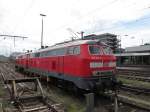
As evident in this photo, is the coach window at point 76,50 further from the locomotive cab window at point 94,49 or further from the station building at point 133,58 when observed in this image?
the station building at point 133,58

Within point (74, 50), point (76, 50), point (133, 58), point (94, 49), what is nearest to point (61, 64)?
point (74, 50)

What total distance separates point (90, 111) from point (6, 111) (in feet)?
16.9

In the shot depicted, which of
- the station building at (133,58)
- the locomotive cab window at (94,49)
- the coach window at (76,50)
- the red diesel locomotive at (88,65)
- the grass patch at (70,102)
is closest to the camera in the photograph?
the grass patch at (70,102)

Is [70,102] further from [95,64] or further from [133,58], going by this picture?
[133,58]

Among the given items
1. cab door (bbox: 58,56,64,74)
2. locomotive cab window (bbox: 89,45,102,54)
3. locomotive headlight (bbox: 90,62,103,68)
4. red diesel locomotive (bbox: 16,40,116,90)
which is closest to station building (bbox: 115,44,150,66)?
cab door (bbox: 58,56,64,74)

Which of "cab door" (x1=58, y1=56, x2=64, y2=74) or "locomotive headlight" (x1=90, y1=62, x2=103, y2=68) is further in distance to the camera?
"cab door" (x1=58, y1=56, x2=64, y2=74)

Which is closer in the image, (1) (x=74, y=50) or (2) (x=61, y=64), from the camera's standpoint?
(1) (x=74, y=50)

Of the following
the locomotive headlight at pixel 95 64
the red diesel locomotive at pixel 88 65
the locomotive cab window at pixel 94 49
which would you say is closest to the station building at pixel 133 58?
the red diesel locomotive at pixel 88 65

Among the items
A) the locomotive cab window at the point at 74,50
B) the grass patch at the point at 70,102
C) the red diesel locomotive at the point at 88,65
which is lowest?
the grass patch at the point at 70,102

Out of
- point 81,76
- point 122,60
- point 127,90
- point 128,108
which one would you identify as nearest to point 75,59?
point 81,76

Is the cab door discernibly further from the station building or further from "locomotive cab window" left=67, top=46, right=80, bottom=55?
the station building

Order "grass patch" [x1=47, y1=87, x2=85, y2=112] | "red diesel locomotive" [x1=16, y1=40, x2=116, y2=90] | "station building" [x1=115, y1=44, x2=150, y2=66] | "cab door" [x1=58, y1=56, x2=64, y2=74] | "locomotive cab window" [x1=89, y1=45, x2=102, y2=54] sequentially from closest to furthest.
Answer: "grass patch" [x1=47, y1=87, x2=85, y2=112] < "red diesel locomotive" [x1=16, y1=40, x2=116, y2=90] < "locomotive cab window" [x1=89, y1=45, x2=102, y2=54] < "cab door" [x1=58, y1=56, x2=64, y2=74] < "station building" [x1=115, y1=44, x2=150, y2=66]

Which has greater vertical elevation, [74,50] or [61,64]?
[74,50]

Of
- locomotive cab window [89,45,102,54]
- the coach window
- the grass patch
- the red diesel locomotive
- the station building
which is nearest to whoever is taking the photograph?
the grass patch
